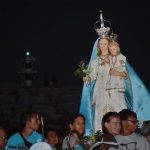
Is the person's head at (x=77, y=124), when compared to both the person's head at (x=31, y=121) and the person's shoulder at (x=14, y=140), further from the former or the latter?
the person's shoulder at (x=14, y=140)

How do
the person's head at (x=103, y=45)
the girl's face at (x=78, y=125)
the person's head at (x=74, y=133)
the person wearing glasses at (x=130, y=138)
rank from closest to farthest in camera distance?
the person wearing glasses at (x=130, y=138) < the person's head at (x=74, y=133) < the girl's face at (x=78, y=125) < the person's head at (x=103, y=45)

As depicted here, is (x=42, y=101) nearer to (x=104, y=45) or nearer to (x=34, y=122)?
(x=104, y=45)

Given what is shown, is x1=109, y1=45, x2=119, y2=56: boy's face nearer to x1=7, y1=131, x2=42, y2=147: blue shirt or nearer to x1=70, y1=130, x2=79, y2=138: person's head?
x1=7, y1=131, x2=42, y2=147: blue shirt

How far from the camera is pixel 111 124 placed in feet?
17.5

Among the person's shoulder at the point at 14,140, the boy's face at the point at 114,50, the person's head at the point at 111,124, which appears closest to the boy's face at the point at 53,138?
the person's shoulder at the point at 14,140

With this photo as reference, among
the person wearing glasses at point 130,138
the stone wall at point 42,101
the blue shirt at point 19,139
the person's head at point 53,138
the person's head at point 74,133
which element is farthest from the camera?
the stone wall at point 42,101

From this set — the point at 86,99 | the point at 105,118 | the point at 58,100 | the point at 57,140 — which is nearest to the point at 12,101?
the point at 58,100

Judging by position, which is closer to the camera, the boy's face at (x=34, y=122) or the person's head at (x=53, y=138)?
the boy's face at (x=34, y=122)

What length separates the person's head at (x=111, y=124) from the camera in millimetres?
5324

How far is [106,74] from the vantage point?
958 cm

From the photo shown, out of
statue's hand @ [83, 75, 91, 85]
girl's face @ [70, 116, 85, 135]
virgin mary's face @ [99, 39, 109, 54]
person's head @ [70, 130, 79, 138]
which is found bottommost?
person's head @ [70, 130, 79, 138]

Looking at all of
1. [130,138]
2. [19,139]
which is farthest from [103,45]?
[130,138]

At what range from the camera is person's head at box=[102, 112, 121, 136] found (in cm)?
532

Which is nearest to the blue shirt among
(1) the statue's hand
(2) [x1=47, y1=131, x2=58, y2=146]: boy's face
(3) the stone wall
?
(2) [x1=47, y1=131, x2=58, y2=146]: boy's face
